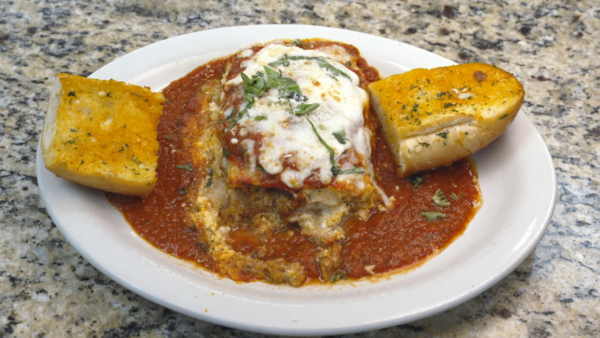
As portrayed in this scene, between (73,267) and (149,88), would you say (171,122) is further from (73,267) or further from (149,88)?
(73,267)

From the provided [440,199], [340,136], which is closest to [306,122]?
[340,136]

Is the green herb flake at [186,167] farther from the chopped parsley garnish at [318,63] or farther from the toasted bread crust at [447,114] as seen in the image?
the toasted bread crust at [447,114]

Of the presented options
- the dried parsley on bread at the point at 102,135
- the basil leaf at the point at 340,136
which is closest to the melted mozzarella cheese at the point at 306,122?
the basil leaf at the point at 340,136

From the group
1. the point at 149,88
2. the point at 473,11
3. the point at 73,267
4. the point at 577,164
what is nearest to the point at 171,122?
the point at 149,88

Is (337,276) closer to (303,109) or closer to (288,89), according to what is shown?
(303,109)

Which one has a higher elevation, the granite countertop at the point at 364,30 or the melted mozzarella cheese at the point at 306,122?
the melted mozzarella cheese at the point at 306,122

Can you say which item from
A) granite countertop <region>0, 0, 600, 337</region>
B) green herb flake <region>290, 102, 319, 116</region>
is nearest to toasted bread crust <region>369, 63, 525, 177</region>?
green herb flake <region>290, 102, 319, 116</region>
